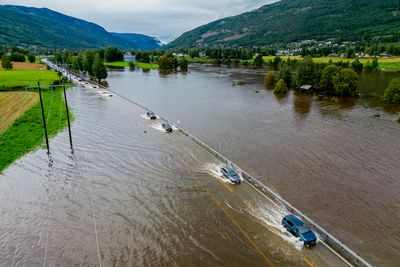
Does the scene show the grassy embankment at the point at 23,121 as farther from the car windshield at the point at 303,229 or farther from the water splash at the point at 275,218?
the car windshield at the point at 303,229

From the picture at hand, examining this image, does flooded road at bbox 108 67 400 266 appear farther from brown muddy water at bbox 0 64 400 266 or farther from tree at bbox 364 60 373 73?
tree at bbox 364 60 373 73

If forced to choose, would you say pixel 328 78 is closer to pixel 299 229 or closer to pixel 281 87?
pixel 281 87

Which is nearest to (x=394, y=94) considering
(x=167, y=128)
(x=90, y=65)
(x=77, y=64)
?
(x=167, y=128)

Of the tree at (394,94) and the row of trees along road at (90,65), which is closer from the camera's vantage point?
the tree at (394,94)

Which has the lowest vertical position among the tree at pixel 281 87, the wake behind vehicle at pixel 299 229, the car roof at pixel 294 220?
the wake behind vehicle at pixel 299 229

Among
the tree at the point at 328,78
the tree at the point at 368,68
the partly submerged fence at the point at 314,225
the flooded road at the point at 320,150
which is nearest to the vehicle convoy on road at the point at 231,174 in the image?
the partly submerged fence at the point at 314,225

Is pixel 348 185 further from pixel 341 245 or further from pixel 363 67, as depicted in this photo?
pixel 363 67
